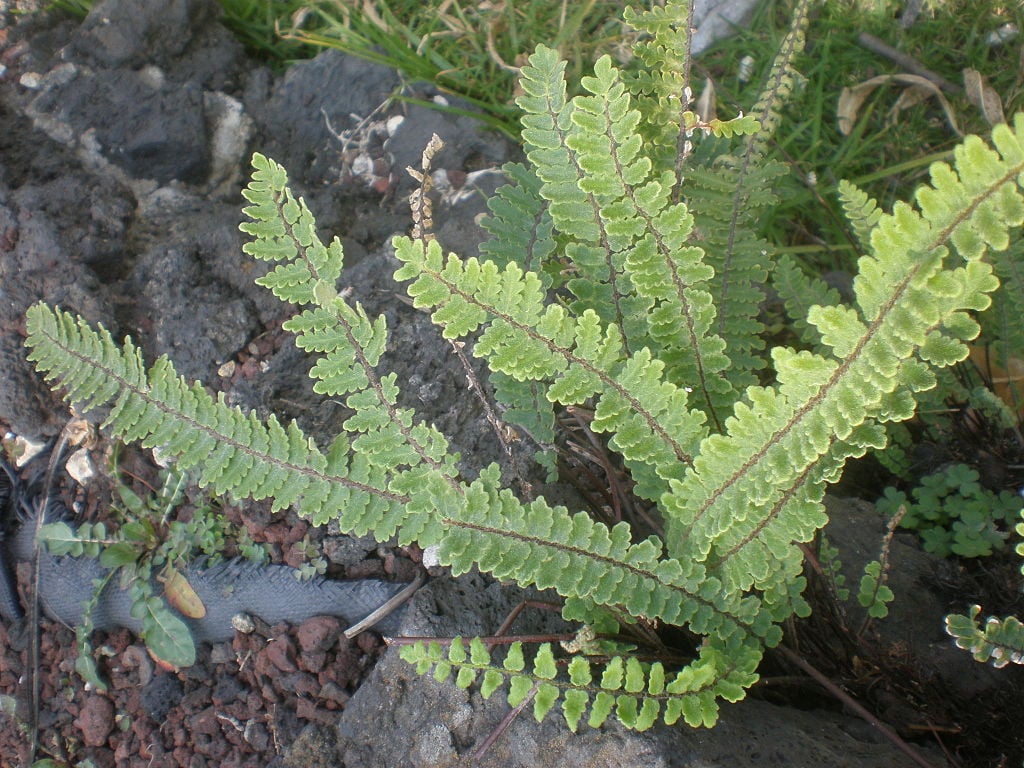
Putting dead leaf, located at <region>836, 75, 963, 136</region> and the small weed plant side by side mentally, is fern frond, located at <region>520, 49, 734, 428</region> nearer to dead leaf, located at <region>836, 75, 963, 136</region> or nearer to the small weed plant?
the small weed plant

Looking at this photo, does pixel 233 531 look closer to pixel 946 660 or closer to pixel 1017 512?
pixel 946 660

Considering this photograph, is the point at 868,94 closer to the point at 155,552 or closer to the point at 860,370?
the point at 860,370

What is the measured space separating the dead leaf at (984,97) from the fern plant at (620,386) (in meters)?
1.04

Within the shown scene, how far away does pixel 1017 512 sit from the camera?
186 cm

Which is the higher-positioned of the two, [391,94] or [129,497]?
[391,94]

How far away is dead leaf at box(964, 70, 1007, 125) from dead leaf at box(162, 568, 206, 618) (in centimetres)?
259

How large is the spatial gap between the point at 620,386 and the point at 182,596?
1.40 meters

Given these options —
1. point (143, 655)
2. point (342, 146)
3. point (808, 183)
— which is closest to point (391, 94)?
point (342, 146)

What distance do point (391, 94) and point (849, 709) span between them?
2.20 m

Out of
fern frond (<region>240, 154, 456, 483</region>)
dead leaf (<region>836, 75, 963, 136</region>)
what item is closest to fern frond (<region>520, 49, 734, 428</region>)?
fern frond (<region>240, 154, 456, 483</region>)

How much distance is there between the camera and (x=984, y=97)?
2.44 metres

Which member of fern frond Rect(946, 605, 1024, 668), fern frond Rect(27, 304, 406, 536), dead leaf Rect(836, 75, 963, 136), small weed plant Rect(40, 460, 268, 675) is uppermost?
dead leaf Rect(836, 75, 963, 136)

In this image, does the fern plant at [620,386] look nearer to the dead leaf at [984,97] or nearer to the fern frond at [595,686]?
the fern frond at [595,686]

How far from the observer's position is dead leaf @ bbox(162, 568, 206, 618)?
2.12 m
